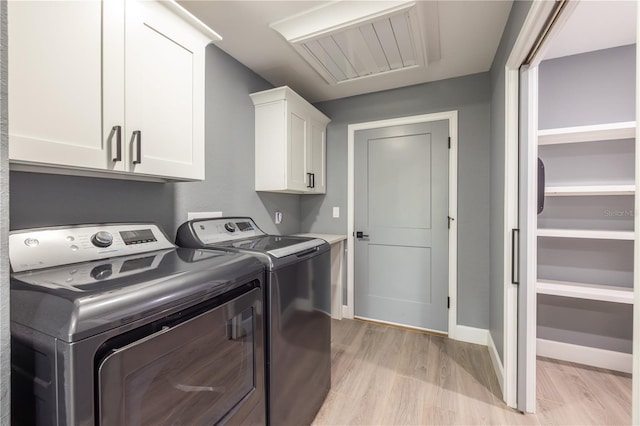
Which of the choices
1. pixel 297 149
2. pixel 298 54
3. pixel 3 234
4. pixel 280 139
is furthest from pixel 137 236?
pixel 298 54

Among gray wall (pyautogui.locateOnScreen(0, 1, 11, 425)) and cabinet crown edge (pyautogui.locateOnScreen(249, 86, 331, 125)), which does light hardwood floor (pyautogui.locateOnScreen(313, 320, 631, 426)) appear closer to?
gray wall (pyautogui.locateOnScreen(0, 1, 11, 425))

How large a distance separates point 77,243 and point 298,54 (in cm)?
181

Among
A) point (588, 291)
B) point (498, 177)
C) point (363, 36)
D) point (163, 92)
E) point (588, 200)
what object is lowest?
point (588, 291)

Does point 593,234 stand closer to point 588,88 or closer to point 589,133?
point 589,133

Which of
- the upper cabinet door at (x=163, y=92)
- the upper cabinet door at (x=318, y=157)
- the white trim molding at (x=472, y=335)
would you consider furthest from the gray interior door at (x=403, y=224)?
the upper cabinet door at (x=163, y=92)

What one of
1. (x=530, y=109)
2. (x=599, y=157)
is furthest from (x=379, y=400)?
(x=599, y=157)

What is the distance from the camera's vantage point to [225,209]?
2.06 metres

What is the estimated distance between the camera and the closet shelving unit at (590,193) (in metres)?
1.77

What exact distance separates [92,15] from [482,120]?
8.74ft

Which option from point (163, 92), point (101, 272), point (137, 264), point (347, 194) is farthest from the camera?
point (347, 194)

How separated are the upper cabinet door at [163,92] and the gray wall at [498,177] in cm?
173

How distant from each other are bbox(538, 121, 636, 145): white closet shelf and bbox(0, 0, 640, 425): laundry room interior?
18 millimetres

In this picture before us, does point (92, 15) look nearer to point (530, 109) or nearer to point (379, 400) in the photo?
point (530, 109)

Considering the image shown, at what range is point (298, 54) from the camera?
206 centimetres
